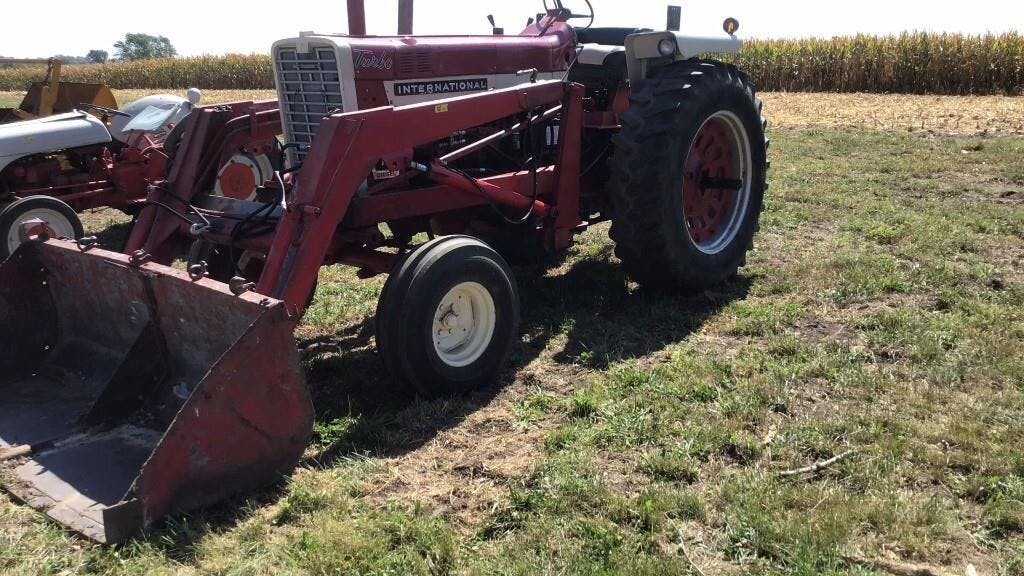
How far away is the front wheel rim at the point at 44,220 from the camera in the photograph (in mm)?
6621

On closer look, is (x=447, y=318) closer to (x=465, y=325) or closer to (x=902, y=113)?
(x=465, y=325)

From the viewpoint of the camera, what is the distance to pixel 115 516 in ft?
9.37

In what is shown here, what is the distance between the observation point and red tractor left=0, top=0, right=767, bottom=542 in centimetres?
325

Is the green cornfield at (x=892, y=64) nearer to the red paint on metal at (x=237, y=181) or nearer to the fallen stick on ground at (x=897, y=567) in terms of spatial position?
the red paint on metal at (x=237, y=181)

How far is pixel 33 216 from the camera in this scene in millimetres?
6777

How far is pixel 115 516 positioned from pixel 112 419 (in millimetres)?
976

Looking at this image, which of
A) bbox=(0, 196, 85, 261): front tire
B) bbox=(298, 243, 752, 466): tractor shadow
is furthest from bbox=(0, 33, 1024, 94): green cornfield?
bbox=(0, 196, 85, 261): front tire

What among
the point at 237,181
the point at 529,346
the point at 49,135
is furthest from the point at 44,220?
the point at 529,346

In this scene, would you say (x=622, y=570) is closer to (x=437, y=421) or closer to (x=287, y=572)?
(x=287, y=572)

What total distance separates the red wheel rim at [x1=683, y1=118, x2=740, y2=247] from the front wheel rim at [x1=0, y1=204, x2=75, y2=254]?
507cm

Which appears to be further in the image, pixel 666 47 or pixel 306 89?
pixel 666 47

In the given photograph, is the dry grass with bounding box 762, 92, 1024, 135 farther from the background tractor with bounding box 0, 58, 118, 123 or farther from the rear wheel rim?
the background tractor with bounding box 0, 58, 118, 123

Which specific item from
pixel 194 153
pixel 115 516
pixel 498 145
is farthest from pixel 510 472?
pixel 194 153

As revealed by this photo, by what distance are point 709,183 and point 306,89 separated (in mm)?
2750
